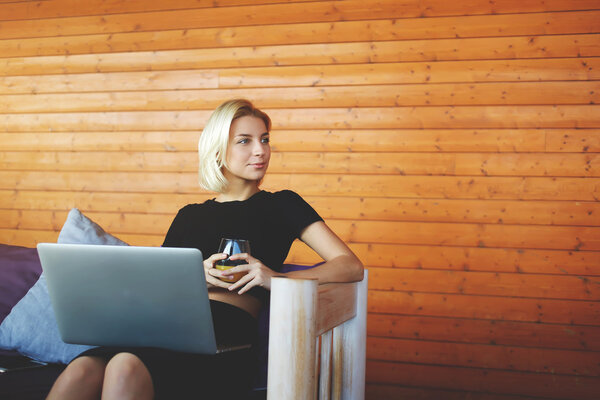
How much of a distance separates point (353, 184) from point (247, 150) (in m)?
1.17

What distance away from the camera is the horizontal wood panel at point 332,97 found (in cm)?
273

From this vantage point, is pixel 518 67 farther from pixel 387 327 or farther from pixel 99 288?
pixel 99 288

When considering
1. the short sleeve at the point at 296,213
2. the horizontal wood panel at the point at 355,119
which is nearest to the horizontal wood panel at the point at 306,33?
the horizontal wood panel at the point at 355,119

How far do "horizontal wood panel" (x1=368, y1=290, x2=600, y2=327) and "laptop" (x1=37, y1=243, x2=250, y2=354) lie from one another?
5.48ft

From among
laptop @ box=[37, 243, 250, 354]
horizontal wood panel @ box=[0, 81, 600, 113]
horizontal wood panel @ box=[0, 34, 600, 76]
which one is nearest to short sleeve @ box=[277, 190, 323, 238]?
laptop @ box=[37, 243, 250, 354]

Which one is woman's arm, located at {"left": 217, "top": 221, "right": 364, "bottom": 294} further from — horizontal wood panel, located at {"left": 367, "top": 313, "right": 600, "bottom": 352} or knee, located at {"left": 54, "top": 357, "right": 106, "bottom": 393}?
horizontal wood panel, located at {"left": 367, "top": 313, "right": 600, "bottom": 352}

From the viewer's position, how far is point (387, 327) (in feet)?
9.13

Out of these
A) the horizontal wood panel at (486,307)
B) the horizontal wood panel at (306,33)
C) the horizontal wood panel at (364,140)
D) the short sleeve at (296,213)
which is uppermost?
the horizontal wood panel at (306,33)

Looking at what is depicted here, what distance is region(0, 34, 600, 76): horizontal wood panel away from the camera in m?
2.74

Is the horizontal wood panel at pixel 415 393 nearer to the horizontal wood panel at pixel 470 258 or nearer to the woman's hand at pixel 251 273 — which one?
the horizontal wood panel at pixel 470 258

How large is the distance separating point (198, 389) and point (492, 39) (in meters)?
2.26

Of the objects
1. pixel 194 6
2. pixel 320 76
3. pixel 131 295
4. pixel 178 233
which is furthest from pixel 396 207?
pixel 131 295

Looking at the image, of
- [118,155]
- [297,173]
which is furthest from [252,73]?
[118,155]

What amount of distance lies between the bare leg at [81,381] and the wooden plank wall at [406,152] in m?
1.72
